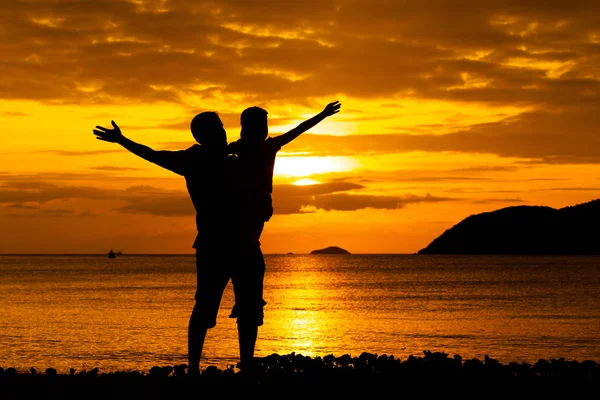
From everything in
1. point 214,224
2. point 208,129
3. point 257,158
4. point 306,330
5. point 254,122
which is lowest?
point 306,330

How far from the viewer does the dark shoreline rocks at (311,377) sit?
8312mm

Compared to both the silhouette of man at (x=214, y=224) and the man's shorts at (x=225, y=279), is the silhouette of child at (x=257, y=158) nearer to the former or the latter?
the silhouette of man at (x=214, y=224)

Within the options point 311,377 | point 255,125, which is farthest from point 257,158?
point 311,377

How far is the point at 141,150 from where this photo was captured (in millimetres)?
7926

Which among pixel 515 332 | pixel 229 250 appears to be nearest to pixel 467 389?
pixel 229 250

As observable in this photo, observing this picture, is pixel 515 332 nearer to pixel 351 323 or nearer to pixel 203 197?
pixel 351 323

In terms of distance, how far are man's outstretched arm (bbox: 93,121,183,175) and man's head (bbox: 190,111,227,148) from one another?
0.34 meters

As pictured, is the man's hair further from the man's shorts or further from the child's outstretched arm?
the man's shorts

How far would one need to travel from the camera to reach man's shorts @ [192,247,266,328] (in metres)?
8.35

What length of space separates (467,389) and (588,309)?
160 feet

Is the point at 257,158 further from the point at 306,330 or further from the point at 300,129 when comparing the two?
the point at 306,330

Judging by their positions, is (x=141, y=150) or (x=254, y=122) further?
(x=254, y=122)

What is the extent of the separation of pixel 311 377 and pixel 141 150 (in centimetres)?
316

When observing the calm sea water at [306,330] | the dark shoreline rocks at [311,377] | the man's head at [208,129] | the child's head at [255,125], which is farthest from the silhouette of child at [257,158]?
the calm sea water at [306,330]
